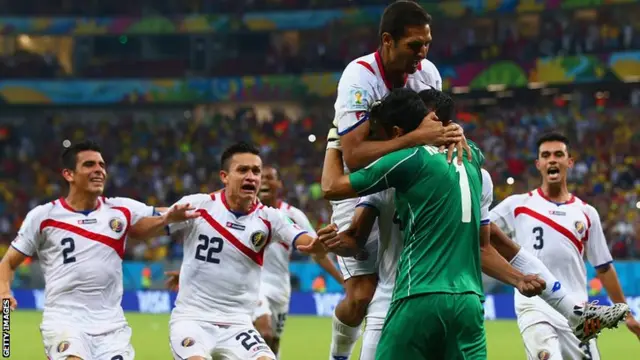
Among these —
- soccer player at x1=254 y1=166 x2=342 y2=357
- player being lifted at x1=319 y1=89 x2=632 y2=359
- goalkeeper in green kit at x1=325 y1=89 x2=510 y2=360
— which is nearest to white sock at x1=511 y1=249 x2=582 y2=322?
player being lifted at x1=319 y1=89 x2=632 y2=359

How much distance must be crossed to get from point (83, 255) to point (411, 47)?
13.1ft

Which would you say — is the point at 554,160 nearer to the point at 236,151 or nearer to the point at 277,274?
the point at 236,151

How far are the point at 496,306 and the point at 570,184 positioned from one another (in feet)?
16.4

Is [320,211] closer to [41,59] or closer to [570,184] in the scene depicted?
[570,184]

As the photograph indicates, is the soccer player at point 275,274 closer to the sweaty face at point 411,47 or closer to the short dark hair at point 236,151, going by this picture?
the short dark hair at point 236,151

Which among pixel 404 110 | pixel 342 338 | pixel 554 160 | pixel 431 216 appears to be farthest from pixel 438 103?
pixel 554 160

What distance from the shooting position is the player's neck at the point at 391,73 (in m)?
6.93

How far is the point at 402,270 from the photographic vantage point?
5.98 metres

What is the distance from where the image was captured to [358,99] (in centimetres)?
675

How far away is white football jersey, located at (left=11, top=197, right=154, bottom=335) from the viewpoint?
940 cm

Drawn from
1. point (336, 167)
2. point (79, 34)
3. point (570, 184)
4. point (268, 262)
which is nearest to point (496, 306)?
point (570, 184)

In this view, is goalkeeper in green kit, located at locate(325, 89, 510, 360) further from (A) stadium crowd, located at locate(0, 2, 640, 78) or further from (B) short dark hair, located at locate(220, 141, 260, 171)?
(A) stadium crowd, located at locate(0, 2, 640, 78)

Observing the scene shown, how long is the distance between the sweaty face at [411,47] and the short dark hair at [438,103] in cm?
32

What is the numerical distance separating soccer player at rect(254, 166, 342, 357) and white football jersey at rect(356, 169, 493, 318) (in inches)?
206
